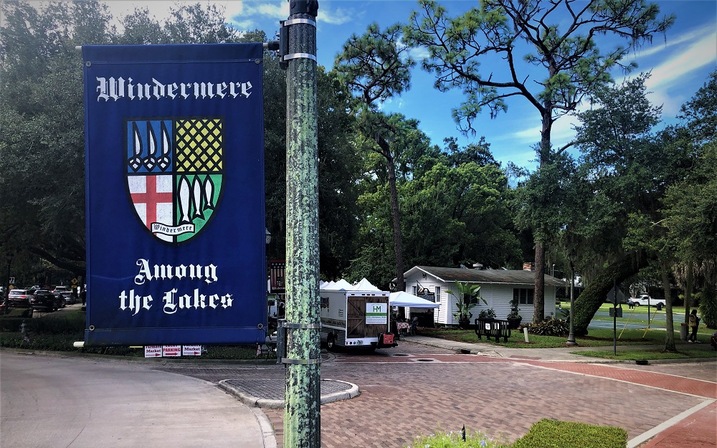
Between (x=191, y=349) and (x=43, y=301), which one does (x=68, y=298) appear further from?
(x=191, y=349)

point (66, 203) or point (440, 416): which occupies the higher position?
point (66, 203)

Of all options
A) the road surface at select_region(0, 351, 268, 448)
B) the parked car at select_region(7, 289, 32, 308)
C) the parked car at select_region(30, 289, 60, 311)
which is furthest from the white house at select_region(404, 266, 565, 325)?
the parked car at select_region(7, 289, 32, 308)

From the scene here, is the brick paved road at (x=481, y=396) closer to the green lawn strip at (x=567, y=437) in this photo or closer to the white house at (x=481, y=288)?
the green lawn strip at (x=567, y=437)

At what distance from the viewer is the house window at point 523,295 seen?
3759 centimetres

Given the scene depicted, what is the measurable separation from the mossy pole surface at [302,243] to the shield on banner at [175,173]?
87cm

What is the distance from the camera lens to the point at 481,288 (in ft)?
119

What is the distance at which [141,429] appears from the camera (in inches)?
356

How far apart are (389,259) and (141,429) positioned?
106 ft

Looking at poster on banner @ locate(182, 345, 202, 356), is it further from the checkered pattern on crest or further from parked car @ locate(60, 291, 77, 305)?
parked car @ locate(60, 291, 77, 305)

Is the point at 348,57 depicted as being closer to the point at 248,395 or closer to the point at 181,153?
the point at 248,395

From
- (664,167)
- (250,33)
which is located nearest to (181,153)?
(250,33)

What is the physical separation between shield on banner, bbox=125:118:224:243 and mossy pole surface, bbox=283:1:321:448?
0.87 m

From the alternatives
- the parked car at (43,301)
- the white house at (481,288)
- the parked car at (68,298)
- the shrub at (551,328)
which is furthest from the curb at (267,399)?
the parked car at (68,298)

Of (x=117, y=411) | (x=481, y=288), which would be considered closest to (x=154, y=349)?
(x=117, y=411)
